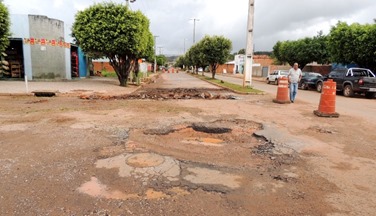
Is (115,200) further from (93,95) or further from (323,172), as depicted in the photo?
(93,95)

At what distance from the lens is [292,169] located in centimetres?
441

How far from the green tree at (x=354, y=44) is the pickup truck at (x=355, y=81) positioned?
2.97 meters

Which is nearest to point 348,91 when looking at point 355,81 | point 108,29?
point 355,81

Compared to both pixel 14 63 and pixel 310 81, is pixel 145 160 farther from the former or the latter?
pixel 14 63

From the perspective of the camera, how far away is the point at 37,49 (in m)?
21.5

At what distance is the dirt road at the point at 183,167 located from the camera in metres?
3.24

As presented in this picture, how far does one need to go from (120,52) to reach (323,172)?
53.9 ft

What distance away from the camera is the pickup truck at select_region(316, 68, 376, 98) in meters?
16.4

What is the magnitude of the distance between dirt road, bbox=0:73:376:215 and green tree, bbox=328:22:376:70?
15.2 metres

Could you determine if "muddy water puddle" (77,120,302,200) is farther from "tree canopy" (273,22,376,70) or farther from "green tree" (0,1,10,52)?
"tree canopy" (273,22,376,70)

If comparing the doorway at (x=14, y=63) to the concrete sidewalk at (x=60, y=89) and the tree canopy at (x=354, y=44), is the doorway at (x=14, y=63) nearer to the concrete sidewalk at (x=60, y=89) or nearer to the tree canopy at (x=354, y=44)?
the concrete sidewalk at (x=60, y=89)

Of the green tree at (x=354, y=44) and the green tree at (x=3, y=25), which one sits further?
the green tree at (x=354, y=44)

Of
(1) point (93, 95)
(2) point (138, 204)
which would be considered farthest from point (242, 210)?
(1) point (93, 95)

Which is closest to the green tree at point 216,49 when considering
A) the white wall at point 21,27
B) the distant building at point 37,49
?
the distant building at point 37,49
